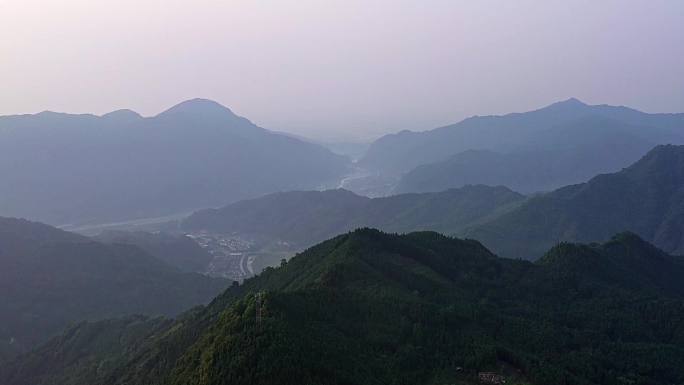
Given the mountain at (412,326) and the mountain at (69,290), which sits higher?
the mountain at (412,326)

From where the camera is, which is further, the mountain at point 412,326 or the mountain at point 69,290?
the mountain at point 69,290

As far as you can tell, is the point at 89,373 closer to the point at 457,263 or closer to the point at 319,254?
the point at 319,254

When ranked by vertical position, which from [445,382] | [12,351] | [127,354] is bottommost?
[12,351]

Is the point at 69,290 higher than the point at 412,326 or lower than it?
lower

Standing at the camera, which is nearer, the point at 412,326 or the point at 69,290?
the point at 412,326

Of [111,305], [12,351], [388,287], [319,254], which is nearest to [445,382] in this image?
[388,287]
